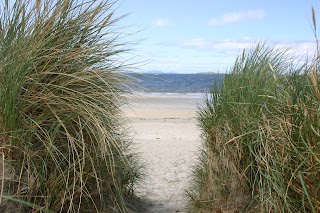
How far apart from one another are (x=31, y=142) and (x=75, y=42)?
833mm

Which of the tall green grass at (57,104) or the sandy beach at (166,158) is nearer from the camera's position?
the tall green grass at (57,104)

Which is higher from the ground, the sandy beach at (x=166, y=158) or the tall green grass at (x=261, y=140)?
the tall green grass at (x=261, y=140)

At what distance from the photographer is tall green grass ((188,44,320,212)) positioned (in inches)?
94.0

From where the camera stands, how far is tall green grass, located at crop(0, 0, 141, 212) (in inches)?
101

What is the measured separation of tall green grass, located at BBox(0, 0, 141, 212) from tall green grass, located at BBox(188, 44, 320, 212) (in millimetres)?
923

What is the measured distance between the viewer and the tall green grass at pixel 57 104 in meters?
2.57

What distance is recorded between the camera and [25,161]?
259 cm

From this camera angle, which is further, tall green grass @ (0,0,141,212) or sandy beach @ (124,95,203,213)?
sandy beach @ (124,95,203,213)

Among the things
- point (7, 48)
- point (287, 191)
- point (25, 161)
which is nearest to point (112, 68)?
point (7, 48)

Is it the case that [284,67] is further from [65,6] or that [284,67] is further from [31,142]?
[31,142]

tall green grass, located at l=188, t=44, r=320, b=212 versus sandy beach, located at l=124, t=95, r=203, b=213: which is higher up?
tall green grass, located at l=188, t=44, r=320, b=212

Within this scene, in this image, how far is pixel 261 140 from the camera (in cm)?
247

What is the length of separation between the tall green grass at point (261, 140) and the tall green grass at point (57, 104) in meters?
0.92

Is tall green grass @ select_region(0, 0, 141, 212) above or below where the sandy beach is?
above
